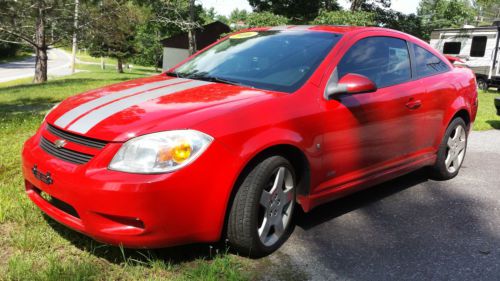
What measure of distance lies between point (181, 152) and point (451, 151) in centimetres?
354

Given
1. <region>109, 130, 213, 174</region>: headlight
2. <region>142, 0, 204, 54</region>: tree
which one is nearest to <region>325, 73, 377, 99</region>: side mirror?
<region>109, 130, 213, 174</region>: headlight

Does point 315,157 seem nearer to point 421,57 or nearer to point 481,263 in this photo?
point 481,263

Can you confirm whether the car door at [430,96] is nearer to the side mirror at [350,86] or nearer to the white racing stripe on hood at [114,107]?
the side mirror at [350,86]

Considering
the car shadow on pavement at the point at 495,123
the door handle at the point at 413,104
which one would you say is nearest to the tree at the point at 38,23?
the car shadow on pavement at the point at 495,123

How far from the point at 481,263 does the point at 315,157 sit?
1.35 m

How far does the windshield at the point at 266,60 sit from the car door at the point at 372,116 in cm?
23

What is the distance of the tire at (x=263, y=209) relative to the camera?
280 cm

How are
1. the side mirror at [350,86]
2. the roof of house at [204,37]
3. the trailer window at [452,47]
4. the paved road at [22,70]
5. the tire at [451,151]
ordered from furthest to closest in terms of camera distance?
the roof of house at [204,37]
the paved road at [22,70]
the trailer window at [452,47]
the tire at [451,151]
the side mirror at [350,86]

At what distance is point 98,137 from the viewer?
2592 millimetres

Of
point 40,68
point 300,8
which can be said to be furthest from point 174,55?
point 40,68

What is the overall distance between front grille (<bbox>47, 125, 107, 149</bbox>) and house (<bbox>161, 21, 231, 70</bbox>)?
40.2 m

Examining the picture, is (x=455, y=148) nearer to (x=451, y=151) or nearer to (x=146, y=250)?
(x=451, y=151)

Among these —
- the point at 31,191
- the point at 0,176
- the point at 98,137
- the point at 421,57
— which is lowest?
the point at 0,176

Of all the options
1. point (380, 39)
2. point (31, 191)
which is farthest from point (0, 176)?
point (380, 39)
